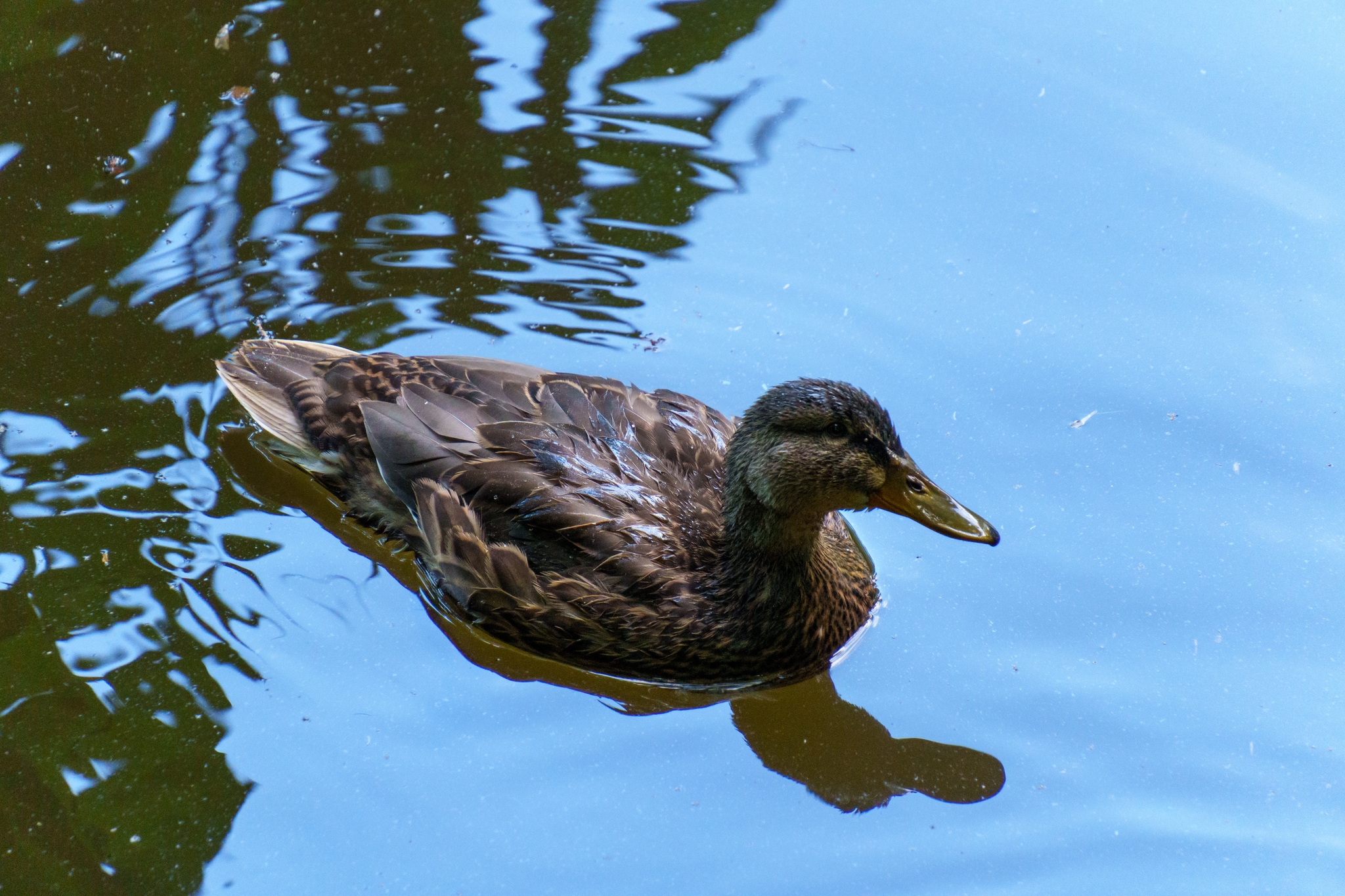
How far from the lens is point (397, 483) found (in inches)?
195

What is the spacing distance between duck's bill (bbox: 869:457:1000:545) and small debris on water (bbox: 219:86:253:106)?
4067 millimetres

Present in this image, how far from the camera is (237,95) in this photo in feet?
22.2

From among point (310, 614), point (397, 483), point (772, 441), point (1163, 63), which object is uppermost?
point (1163, 63)

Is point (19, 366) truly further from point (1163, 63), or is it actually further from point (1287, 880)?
point (1163, 63)

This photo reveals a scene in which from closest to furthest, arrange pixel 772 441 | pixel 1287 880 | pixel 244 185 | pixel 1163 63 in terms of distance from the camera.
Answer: pixel 1287 880 → pixel 772 441 → pixel 244 185 → pixel 1163 63

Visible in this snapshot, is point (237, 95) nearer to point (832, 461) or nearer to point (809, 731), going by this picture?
point (832, 461)

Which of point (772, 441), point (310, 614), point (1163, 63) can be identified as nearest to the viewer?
point (772, 441)

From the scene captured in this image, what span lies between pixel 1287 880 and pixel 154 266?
513 cm

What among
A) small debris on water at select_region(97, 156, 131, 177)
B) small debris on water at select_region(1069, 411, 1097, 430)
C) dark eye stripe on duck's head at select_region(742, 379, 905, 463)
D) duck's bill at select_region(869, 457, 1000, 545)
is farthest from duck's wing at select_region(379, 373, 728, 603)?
small debris on water at select_region(97, 156, 131, 177)

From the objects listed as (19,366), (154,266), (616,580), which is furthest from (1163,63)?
(19,366)

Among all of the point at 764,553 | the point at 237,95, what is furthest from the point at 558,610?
the point at 237,95

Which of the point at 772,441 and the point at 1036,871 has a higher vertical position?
the point at 772,441

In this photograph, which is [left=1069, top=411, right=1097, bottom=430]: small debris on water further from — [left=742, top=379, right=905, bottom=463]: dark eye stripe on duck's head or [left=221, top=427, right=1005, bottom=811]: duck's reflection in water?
[left=221, top=427, right=1005, bottom=811]: duck's reflection in water

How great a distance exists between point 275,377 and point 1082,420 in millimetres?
3304
